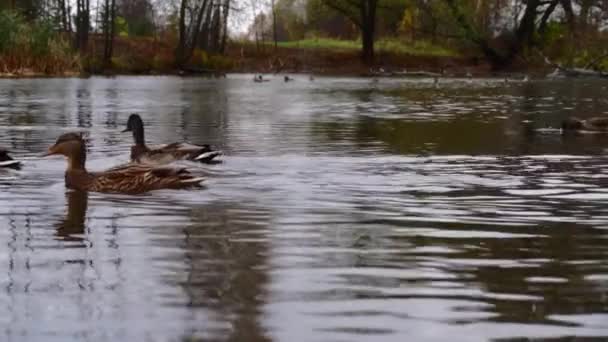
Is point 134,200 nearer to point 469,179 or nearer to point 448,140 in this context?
point 469,179

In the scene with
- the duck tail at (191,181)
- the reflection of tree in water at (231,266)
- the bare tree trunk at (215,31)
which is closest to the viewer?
the reflection of tree in water at (231,266)

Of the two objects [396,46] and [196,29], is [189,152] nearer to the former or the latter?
[196,29]

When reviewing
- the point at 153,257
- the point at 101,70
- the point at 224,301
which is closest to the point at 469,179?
the point at 153,257

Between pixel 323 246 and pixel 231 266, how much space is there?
92cm

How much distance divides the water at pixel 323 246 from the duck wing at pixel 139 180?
5.9 inches

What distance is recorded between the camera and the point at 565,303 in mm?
5609

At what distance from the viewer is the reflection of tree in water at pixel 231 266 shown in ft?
17.5

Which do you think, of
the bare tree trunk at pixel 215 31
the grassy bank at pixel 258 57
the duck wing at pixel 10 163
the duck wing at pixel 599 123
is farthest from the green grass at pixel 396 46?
the duck wing at pixel 10 163

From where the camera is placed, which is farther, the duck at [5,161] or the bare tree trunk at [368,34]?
the bare tree trunk at [368,34]

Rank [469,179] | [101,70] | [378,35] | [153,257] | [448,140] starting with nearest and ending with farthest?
[153,257] → [469,179] → [448,140] → [101,70] → [378,35]

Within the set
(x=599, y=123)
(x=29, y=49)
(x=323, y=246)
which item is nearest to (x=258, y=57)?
(x=29, y=49)

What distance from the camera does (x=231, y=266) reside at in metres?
6.57

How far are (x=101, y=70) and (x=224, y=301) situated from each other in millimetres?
54647

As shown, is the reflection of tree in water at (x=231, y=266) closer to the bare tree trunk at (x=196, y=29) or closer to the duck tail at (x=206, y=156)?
the duck tail at (x=206, y=156)
